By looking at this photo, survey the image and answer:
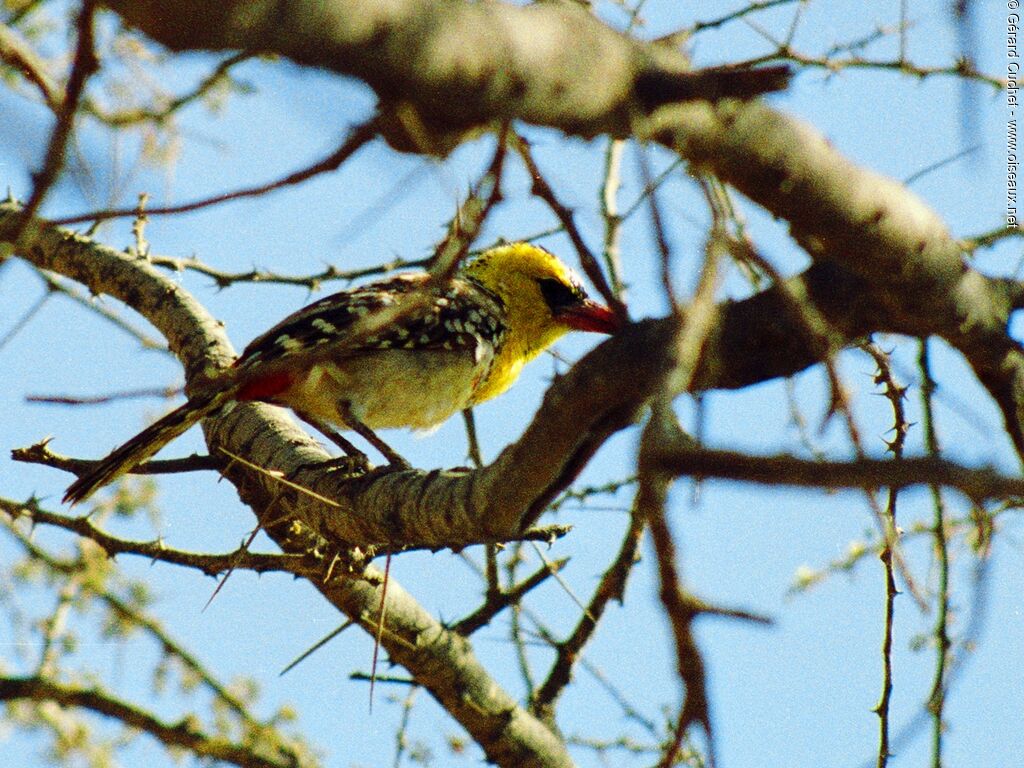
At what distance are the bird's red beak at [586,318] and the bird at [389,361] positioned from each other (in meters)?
0.01

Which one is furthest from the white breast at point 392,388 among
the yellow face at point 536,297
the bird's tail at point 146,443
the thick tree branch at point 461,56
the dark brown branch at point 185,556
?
the thick tree branch at point 461,56

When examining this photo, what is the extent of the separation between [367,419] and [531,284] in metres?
1.62

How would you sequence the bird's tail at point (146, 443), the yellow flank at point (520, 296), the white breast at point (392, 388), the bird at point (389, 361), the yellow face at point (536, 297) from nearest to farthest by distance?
1. the bird's tail at point (146, 443)
2. the bird at point (389, 361)
3. the white breast at point (392, 388)
4. the yellow flank at point (520, 296)
5. the yellow face at point (536, 297)

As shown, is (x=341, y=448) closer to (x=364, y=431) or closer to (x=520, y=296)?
(x=364, y=431)

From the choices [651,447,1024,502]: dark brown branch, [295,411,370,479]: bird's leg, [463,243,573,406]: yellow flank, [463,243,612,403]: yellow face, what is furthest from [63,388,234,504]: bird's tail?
[651,447,1024,502]: dark brown branch

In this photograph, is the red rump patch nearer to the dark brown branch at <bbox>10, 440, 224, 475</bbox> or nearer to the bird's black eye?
the dark brown branch at <bbox>10, 440, 224, 475</bbox>

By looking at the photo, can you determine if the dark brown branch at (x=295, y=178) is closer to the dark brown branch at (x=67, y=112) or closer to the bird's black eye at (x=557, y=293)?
the dark brown branch at (x=67, y=112)

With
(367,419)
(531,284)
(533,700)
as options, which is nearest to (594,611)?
(533,700)

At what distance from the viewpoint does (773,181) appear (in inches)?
74.4

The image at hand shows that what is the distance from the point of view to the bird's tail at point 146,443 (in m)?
4.24

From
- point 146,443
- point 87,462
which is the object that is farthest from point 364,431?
point 87,462

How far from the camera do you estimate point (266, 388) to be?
4.87 meters

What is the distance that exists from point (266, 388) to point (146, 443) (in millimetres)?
622

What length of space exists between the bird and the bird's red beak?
0.01 m
